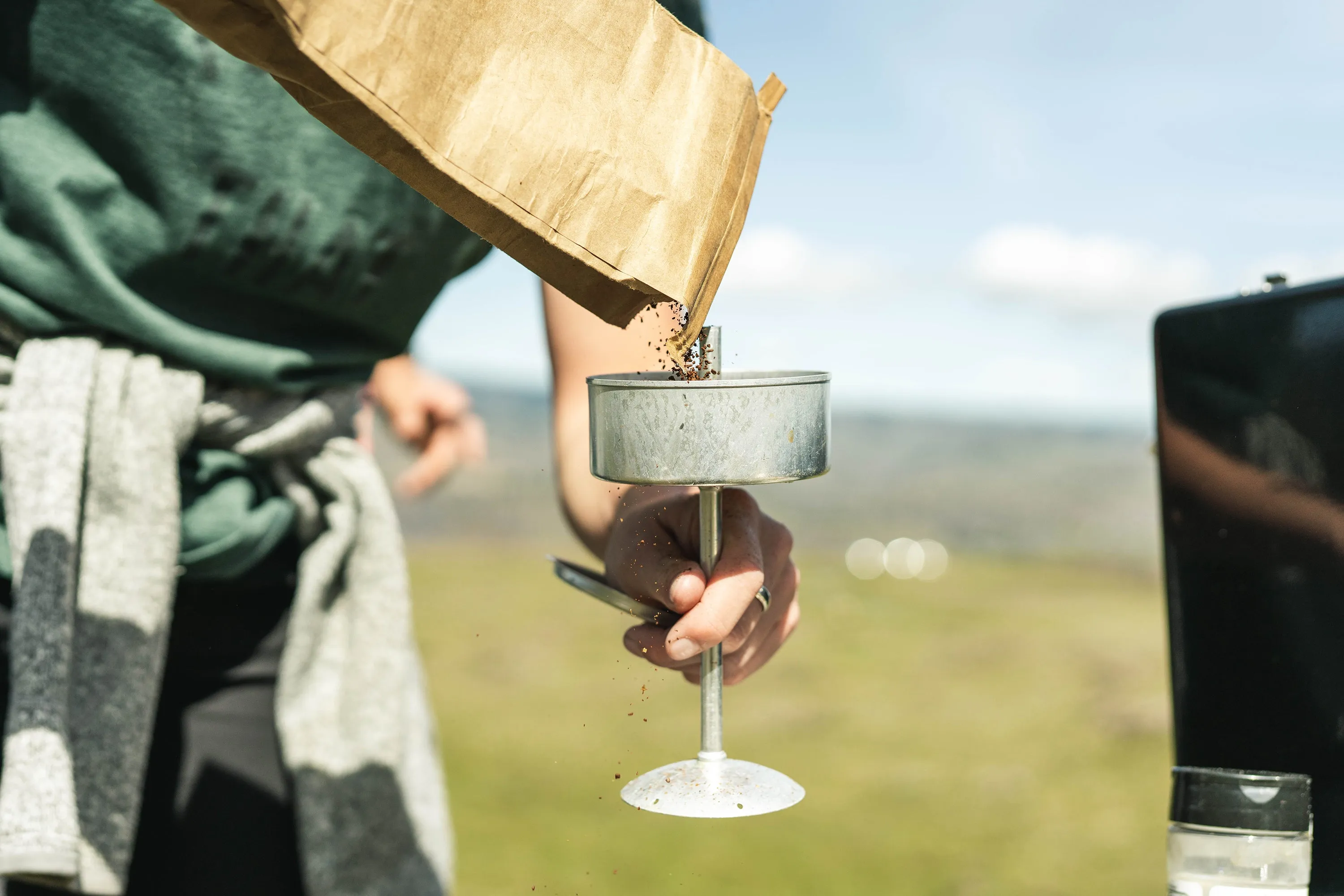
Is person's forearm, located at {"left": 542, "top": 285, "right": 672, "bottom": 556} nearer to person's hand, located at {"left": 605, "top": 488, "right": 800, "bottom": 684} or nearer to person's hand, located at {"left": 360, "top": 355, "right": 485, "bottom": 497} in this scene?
person's hand, located at {"left": 605, "top": 488, "right": 800, "bottom": 684}

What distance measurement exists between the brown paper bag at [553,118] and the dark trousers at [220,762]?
793 millimetres

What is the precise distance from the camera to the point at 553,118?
0.64 m

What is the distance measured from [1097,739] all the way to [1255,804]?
3867 mm

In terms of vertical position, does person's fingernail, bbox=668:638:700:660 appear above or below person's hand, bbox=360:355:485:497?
below

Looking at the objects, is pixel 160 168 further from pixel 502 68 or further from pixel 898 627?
pixel 898 627

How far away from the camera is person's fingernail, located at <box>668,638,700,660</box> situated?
29.2 inches

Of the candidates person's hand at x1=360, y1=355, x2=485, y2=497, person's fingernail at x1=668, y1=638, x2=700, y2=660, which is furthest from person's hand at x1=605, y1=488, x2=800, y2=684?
person's hand at x1=360, y1=355, x2=485, y2=497

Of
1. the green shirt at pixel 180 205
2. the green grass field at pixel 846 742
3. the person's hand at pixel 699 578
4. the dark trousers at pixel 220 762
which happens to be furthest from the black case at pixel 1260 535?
the green grass field at pixel 846 742

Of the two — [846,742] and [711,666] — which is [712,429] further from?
[846,742]

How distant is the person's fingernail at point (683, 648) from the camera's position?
0.74 metres

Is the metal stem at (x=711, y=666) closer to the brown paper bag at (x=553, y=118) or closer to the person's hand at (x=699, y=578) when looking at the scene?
the person's hand at (x=699, y=578)

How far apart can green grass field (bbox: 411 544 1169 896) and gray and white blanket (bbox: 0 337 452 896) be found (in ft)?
2.06

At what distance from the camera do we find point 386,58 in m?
0.58

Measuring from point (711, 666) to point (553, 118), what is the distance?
387 millimetres
